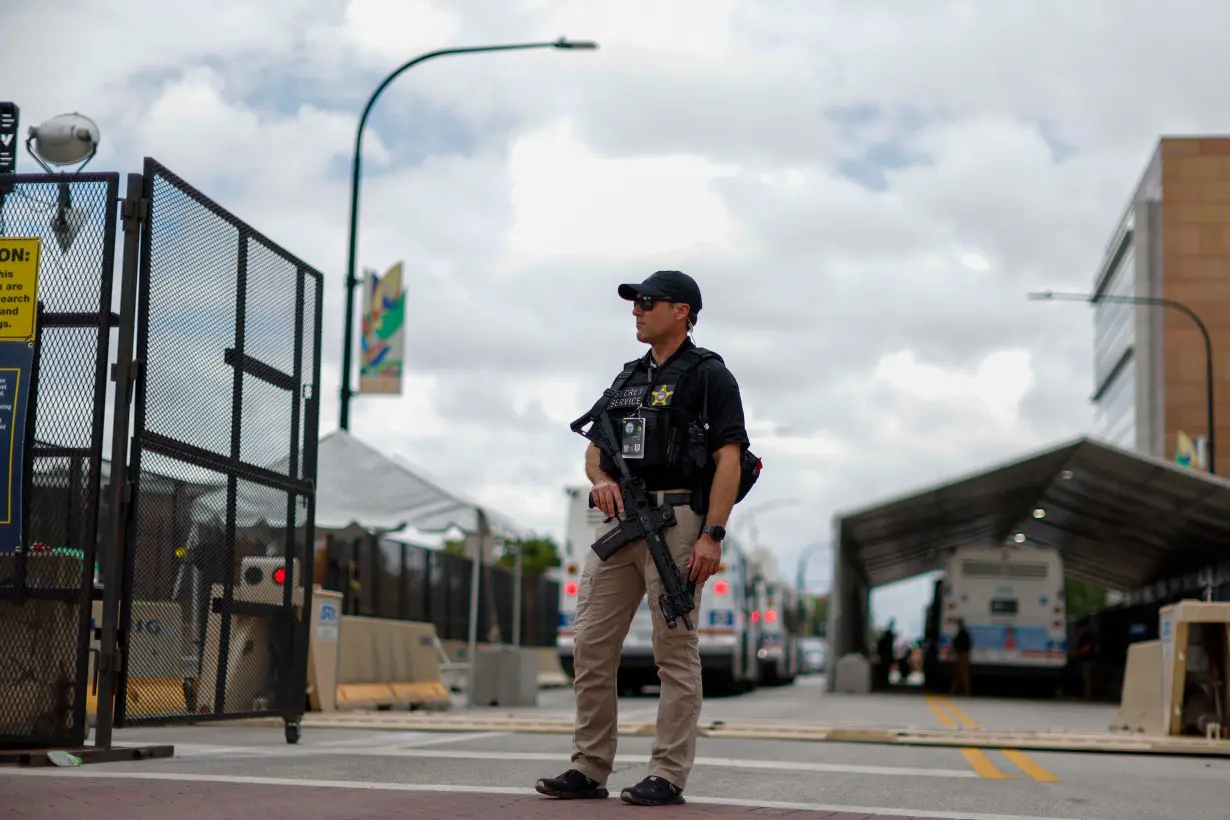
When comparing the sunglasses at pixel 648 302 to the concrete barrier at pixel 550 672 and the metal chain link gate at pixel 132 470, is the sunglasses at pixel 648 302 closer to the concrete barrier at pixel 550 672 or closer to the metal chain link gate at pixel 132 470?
the metal chain link gate at pixel 132 470

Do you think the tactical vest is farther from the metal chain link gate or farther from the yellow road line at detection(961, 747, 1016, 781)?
the yellow road line at detection(961, 747, 1016, 781)

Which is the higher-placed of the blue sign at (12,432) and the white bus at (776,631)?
the blue sign at (12,432)

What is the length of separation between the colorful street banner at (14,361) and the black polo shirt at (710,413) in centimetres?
358

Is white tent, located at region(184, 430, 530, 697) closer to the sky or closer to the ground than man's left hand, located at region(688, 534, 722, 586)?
closer to the sky

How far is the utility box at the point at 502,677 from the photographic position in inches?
838

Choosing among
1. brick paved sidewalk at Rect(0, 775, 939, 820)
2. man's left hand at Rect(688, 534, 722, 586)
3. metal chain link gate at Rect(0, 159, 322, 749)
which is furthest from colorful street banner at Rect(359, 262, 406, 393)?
man's left hand at Rect(688, 534, 722, 586)

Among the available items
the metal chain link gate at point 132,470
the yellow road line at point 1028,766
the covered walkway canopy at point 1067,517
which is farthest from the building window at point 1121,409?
the metal chain link gate at point 132,470

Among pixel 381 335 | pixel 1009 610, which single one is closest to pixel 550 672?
pixel 1009 610

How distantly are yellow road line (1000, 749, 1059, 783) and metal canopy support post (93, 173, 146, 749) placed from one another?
512 centimetres

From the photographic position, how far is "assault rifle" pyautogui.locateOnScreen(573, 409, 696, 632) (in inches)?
259

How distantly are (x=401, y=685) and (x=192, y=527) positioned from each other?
1029 cm

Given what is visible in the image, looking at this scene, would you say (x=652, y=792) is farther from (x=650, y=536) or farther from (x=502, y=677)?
(x=502, y=677)

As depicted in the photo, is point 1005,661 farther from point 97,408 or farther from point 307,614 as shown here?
point 97,408

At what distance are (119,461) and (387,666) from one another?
10775 millimetres
